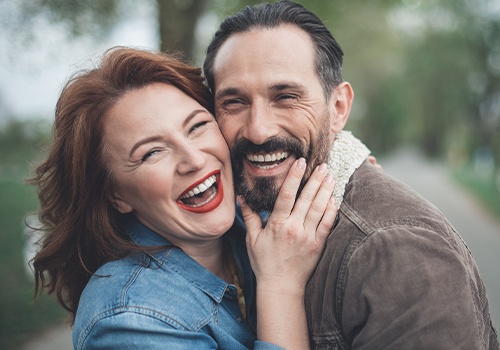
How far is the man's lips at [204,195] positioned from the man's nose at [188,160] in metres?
0.08

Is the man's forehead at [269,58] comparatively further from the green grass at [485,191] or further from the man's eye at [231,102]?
the green grass at [485,191]

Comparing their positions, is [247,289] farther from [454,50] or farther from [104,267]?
[454,50]

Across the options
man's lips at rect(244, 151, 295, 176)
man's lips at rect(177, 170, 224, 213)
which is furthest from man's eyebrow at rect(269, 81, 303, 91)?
man's lips at rect(177, 170, 224, 213)

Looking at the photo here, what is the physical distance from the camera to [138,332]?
200 centimetres

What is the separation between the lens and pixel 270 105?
240 cm

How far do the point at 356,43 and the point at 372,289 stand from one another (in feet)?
83.9

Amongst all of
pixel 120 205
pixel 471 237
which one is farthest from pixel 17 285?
pixel 471 237

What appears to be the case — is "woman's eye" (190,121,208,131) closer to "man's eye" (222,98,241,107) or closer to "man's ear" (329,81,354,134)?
"man's eye" (222,98,241,107)

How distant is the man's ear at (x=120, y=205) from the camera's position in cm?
251

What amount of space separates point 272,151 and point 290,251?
525mm

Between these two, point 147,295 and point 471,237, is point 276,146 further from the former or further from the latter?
point 471,237

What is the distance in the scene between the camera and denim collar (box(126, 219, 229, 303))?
2404mm

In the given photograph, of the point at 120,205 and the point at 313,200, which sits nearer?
the point at 313,200

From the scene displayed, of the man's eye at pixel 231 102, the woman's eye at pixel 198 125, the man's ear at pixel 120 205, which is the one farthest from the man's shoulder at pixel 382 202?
the man's ear at pixel 120 205
